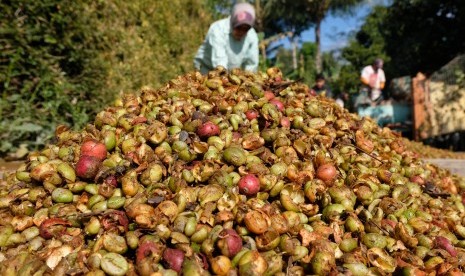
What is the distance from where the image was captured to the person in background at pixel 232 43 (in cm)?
475

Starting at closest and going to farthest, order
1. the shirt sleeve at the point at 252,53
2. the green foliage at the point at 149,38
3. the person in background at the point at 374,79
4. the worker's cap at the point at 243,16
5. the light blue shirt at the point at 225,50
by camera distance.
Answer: the worker's cap at the point at 243,16
the light blue shirt at the point at 225,50
the shirt sleeve at the point at 252,53
the green foliage at the point at 149,38
the person in background at the point at 374,79

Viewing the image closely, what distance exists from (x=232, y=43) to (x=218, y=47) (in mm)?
249

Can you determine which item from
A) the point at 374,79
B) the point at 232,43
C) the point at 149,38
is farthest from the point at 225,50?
the point at 374,79

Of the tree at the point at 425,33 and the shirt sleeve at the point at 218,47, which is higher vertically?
the tree at the point at 425,33

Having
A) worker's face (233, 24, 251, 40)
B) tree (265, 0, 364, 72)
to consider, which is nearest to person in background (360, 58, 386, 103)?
worker's face (233, 24, 251, 40)

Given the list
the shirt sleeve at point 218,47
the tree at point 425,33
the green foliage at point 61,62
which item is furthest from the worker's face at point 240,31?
the tree at point 425,33

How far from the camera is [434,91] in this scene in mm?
10070

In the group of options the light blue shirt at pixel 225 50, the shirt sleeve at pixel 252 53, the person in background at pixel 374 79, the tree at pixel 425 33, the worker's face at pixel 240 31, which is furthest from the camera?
the tree at pixel 425 33

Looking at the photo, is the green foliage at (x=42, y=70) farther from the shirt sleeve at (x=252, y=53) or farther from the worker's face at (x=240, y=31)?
the shirt sleeve at (x=252, y=53)

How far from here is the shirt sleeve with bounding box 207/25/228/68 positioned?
190 inches

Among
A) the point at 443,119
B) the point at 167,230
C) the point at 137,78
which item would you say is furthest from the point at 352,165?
the point at 443,119

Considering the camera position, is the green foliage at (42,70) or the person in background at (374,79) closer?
the green foliage at (42,70)

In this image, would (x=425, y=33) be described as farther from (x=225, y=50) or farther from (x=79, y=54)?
(x=79, y=54)

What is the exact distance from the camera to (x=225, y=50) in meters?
5.07
